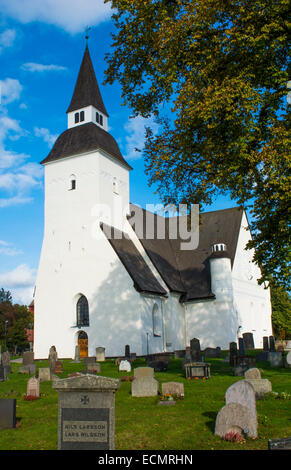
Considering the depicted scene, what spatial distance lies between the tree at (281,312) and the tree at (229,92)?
37.4 metres

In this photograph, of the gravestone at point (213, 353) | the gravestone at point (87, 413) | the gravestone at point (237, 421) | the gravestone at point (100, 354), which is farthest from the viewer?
the gravestone at point (100, 354)

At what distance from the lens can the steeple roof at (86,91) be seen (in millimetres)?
34688

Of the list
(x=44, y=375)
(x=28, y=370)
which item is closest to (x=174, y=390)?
(x=44, y=375)

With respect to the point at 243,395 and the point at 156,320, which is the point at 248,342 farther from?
the point at 243,395

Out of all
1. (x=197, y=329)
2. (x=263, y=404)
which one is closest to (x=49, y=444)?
(x=263, y=404)

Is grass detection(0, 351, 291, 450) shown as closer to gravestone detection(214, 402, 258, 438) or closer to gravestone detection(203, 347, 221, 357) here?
gravestone detection(214, 402, 258, 438)

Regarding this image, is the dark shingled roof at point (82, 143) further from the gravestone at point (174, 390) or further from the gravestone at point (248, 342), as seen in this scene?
the gravestone at point (174, 390)

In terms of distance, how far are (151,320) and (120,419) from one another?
63.8ft

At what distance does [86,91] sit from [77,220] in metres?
11.1

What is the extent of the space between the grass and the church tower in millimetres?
15316

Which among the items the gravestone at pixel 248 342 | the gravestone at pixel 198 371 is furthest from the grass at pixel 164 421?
the gravestone at pixel 248 342

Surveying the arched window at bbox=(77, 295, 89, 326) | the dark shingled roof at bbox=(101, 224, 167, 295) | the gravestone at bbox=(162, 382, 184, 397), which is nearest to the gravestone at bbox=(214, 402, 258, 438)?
the gravestone at bbox=(162, 382, 184, 397)

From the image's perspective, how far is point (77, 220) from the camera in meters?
31.4

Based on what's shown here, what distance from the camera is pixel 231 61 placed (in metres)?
13.7
